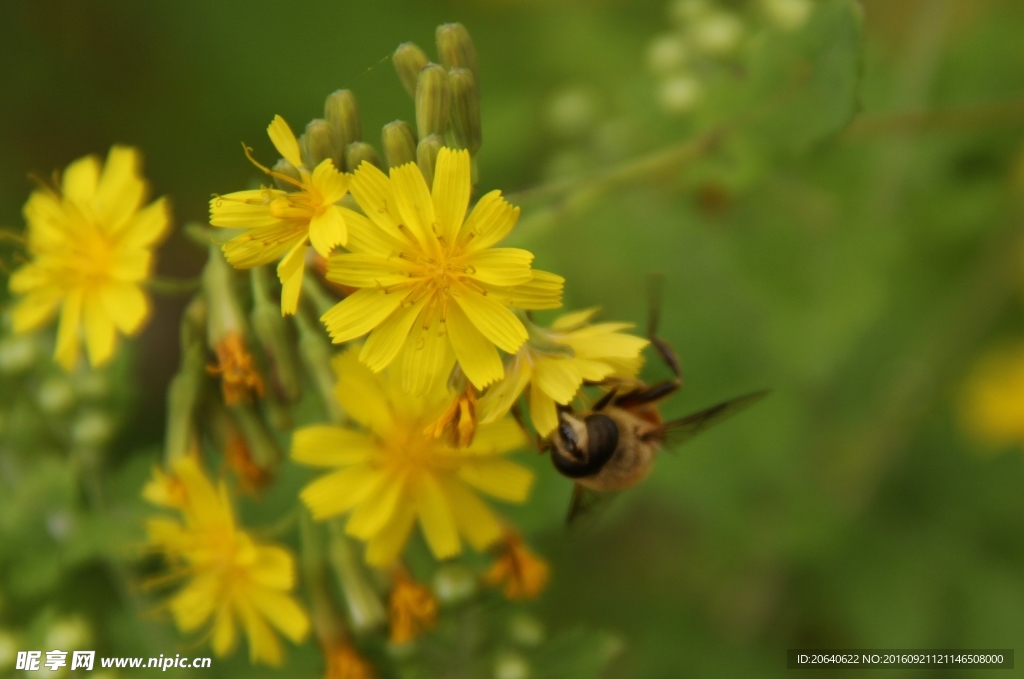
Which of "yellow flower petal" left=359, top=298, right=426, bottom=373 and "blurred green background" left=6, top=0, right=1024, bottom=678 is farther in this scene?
"blurred green background" left=6, top=0, right=1024, bottom=678

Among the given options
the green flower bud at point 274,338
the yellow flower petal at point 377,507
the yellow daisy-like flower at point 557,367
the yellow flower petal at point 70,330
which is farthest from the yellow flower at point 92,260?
the yellow daisy-like flower at point 557,367

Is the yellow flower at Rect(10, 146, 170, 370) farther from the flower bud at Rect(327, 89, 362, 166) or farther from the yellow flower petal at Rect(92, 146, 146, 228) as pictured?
the flower bud at Rect(327, 89, 362, 166)

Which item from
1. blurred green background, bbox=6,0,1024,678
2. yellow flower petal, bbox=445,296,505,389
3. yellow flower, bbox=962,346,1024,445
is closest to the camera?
yellow flower petal, bbox=445,296,505,389

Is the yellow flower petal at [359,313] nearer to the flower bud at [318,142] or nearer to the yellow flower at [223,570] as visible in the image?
the flower bud at [318,142]

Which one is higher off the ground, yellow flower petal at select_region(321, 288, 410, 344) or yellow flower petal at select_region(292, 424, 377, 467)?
yellow flower petal at select_region(321, 288, 410, 344)

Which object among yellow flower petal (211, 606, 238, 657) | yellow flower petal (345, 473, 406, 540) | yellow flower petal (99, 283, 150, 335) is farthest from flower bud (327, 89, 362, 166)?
yellow flower petal (211, 606, 238, 657)

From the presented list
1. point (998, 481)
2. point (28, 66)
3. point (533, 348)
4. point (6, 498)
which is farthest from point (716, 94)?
point (28, 66)

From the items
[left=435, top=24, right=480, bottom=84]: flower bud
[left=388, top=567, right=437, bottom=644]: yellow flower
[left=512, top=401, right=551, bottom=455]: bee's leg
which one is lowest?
[left=388, top=567, right=437, bottom=644]: yellow flower

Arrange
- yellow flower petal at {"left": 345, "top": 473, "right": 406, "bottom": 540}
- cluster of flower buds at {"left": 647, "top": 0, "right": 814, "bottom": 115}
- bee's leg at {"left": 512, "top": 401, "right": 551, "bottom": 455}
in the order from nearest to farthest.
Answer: bee's leg at {"left": 512, "top": 401, "right": 551, "bottom": 455}
yellow flower petal at {"left": 345, "top": 473, "right": 406, "bottom": 540}
cluster of flower buds at {"left": 647, "top": 0, "right": 814, "bottom": 115}
